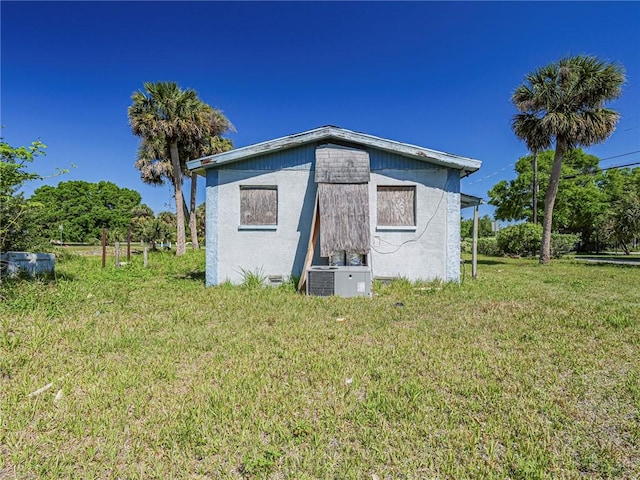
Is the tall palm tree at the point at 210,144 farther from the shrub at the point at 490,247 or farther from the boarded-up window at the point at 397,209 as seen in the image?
the shrub at the point at 490,247

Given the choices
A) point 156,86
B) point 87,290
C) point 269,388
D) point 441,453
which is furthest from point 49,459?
point 156,86

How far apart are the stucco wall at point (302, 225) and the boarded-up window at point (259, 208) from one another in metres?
0.14

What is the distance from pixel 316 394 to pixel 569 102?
18.5 metres

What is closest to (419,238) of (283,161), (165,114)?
(283,161)

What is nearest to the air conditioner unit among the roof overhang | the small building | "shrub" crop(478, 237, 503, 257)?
the small building

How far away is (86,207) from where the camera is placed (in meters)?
54.8

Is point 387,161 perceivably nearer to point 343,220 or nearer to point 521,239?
point 343,220

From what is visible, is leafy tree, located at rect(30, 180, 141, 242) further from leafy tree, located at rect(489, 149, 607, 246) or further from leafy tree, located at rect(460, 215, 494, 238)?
leafy tree, located at rect(460, 215, 494, 238)

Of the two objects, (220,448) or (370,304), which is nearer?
(220,448)

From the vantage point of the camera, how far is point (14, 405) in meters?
2.70

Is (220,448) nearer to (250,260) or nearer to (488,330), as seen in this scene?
(488,330)

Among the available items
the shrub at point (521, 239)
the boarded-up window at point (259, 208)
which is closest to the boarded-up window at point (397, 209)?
the boarded-up window at point (259, 208)

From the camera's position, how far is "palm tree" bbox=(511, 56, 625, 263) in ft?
47.1

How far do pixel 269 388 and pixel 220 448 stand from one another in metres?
0.81
